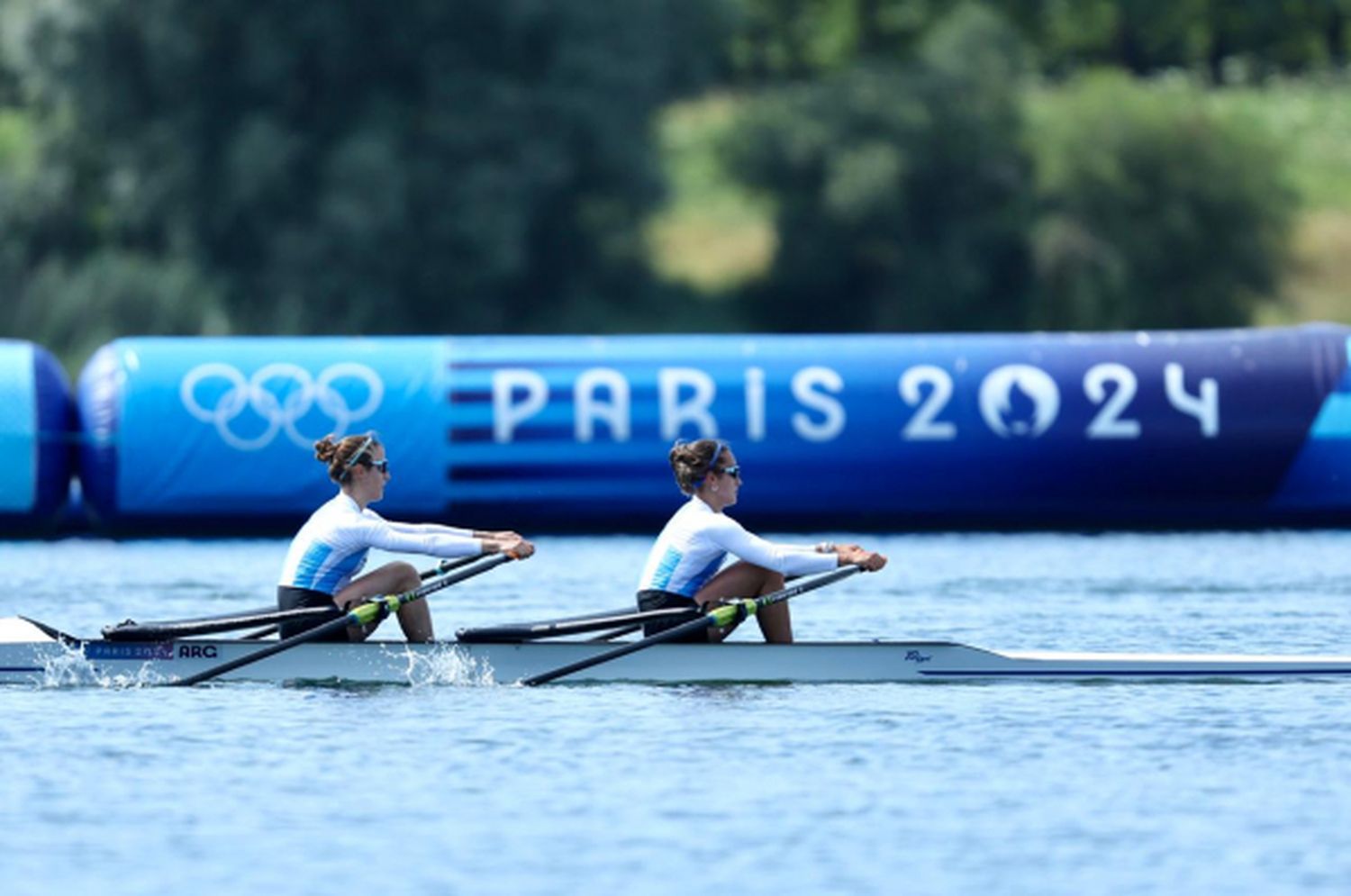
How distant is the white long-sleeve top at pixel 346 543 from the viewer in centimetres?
1423

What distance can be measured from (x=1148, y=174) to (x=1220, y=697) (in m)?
44.8

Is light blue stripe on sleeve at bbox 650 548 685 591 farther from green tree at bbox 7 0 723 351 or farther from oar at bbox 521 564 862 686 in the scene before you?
green tree at bbox 7 0 723 351

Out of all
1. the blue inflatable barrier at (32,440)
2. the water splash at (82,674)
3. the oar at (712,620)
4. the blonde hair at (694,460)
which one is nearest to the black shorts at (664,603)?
the oar at (712,620)

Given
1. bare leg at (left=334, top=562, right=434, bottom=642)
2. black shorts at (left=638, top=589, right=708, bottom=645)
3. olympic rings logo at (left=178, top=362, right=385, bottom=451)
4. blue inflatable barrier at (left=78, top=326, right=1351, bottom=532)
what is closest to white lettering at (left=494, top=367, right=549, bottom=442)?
blue inflatable barrier at (left=78, top=326, right=1351, bottom=532)

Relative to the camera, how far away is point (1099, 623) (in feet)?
59.4

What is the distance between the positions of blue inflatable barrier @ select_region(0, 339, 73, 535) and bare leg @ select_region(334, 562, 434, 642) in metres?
10.8

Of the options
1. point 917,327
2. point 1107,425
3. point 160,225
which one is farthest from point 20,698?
point 917,327

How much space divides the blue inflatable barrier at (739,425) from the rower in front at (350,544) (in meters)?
10.3

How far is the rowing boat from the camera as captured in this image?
14.2 meters

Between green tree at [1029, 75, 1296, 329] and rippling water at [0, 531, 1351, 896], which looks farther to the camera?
green tree at [1029, 75, 1296, 329]

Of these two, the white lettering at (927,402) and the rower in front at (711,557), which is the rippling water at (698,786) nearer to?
the rower in front at (711,557)

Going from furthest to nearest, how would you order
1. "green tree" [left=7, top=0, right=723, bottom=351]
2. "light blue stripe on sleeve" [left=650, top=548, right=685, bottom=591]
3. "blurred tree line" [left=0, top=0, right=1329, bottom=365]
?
"blurred tree line" [left=0, top=0, right=1329, bottom=365], "green tree" [left=7, top=0, right=723, bottom=351], "light blue stripe on sleeve" [left=650, top=548, right=685, bottom=591]

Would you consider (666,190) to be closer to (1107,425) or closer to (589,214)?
(589,214)

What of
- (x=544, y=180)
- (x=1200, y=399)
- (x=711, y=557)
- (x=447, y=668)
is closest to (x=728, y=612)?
(x=711, y=557)
